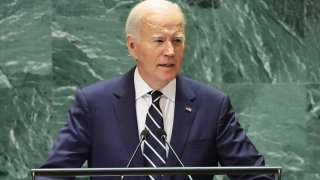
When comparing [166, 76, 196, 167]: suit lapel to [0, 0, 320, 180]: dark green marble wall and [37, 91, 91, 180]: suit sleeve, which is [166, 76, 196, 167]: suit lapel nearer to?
[37, 91, 91, 180]: suit sleeve

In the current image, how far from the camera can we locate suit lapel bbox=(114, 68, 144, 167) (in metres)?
2.91

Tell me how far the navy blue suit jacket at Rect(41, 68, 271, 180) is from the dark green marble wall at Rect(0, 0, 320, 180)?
4.38 feet

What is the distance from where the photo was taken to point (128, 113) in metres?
3.00

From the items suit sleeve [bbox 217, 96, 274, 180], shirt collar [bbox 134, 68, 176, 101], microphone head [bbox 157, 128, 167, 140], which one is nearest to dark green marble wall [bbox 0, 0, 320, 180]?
shirt collar [bbox 134, 68, 176, 101]

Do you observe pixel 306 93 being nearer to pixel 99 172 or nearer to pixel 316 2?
pixel 316 2

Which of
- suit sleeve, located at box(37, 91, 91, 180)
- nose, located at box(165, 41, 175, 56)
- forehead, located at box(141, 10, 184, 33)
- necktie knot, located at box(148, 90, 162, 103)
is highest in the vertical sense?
forehead, located at box(141, 10, 184, 33)

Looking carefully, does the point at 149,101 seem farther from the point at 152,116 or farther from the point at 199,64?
the point at 199,64

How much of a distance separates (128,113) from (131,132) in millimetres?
99

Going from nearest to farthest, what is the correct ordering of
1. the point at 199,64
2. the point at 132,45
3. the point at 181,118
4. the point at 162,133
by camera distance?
the point at 162,133 → the point at 181,118 → the point at 132,45 → the point at 199,64

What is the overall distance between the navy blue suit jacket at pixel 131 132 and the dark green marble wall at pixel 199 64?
1334 millimetres

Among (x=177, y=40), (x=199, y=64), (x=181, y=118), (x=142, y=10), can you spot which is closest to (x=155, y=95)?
(x=181, y=118)

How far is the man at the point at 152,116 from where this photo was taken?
2.92m

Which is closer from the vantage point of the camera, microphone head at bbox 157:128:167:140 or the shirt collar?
microphone head at bbox 157:128:167:140

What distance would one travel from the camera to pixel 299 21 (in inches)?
178
